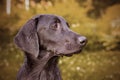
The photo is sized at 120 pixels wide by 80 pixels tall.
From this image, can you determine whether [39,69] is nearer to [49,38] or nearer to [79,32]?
[49,38]

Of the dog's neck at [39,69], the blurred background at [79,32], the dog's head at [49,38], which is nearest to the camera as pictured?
the dog's head at [49,38]

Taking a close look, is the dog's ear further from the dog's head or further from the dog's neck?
the dog's neck

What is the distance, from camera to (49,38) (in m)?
Result: 5.02

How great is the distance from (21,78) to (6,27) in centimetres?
355

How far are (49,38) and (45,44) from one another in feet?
0.29

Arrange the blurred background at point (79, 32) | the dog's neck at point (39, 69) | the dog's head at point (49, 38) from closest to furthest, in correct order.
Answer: the dog's head at point (49, 38) → the dog's neck at point (39, 69) → the blurred background at point (79, 32)

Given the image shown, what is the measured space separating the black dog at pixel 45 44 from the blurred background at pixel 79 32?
3.23 meters

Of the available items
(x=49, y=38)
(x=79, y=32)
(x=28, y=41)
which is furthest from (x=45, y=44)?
(x=79, y=32)

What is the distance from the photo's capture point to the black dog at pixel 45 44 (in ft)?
16.2

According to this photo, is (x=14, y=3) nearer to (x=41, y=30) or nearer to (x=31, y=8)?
(x=31, y=8)

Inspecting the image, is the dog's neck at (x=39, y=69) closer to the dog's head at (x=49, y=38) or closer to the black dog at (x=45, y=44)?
the black dog at (x=45, y=44)

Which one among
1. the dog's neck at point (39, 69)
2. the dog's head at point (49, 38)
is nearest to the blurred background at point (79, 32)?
the dog's neck at point (39, 69)

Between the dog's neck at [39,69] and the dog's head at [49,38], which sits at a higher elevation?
the dog's head at [49,38]

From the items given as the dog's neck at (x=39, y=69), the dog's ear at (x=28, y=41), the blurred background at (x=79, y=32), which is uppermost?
the dog's ear at (x=28, y=41)
